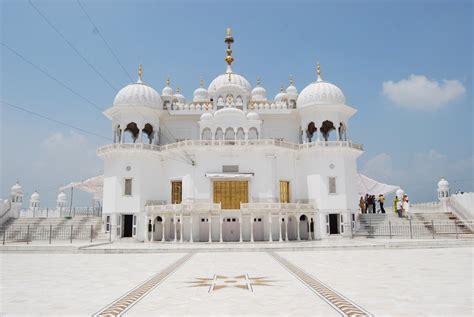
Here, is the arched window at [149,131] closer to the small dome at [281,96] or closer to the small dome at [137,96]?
the small dome at [137,96]

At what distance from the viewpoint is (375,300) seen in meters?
7.65

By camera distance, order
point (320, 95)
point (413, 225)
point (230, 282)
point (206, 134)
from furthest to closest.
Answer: point (320, 95)
point (206, 134)
point (413, 225)
point (230, 282)

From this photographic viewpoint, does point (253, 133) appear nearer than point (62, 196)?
Yes

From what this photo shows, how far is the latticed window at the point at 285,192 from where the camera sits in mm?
32094

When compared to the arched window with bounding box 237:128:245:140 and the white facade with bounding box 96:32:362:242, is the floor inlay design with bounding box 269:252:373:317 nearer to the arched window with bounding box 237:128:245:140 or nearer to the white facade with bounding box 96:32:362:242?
the white facade with bounding box 96:32:362:242

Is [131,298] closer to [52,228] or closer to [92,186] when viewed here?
[52,228]

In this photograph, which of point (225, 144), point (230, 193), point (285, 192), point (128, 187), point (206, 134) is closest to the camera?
point (230, 193)

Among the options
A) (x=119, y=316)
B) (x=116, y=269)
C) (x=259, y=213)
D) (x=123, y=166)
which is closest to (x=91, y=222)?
(x=123, y=166)

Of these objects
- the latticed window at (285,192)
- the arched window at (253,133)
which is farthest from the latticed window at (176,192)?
the latticed window at (285,192)

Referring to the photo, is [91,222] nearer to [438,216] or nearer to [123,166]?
[123,166]

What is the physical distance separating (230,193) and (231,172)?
174 centimetres

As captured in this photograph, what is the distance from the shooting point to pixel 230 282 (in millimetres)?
9977

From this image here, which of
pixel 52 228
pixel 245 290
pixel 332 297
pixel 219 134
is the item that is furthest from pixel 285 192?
pixel 332 297

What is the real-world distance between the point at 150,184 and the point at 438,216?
79.7 ft
